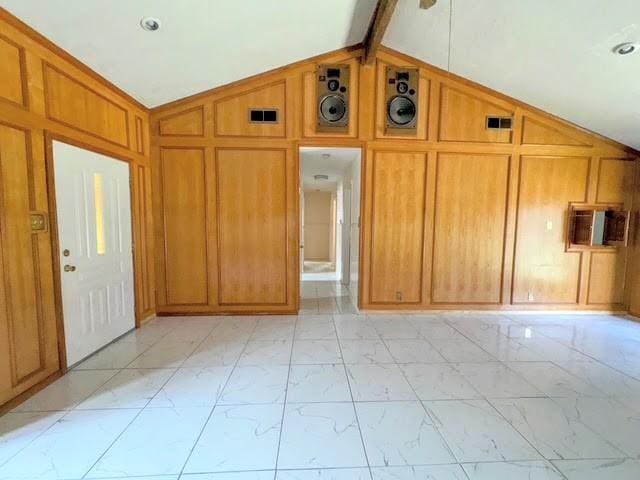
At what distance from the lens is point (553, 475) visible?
1575mm

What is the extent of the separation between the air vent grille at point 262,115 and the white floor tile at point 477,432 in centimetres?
357

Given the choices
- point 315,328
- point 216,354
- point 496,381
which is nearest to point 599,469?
point 496,381

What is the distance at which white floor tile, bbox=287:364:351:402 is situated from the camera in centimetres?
224

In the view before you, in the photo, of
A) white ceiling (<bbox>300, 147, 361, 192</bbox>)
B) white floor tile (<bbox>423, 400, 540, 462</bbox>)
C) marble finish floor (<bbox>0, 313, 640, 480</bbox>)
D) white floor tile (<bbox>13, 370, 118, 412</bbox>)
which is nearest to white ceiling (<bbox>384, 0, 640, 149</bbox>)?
white ceiling (<bbox>300, 147, 361, 192</bbox>)

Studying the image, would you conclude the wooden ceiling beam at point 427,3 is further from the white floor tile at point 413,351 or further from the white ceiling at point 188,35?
the white floor tile at point 413,351

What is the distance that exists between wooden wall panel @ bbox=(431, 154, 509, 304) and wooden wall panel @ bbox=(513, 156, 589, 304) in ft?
0.96

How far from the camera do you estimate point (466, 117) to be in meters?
4.00

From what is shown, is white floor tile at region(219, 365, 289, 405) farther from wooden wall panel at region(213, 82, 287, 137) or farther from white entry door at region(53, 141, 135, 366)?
wooden wall panel at region(213, 82, 287, 137)

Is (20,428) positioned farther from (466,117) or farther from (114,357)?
(466,117)

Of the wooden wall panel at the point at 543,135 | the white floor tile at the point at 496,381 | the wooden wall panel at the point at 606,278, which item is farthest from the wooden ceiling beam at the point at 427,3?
the wooden wall panel at the point at 606,278

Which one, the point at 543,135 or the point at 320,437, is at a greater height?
the point at 543,135

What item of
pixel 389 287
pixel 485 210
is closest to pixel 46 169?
pixel 389 287

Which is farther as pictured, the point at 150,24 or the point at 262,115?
the point at 262,115

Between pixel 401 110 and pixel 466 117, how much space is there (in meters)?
0.91
